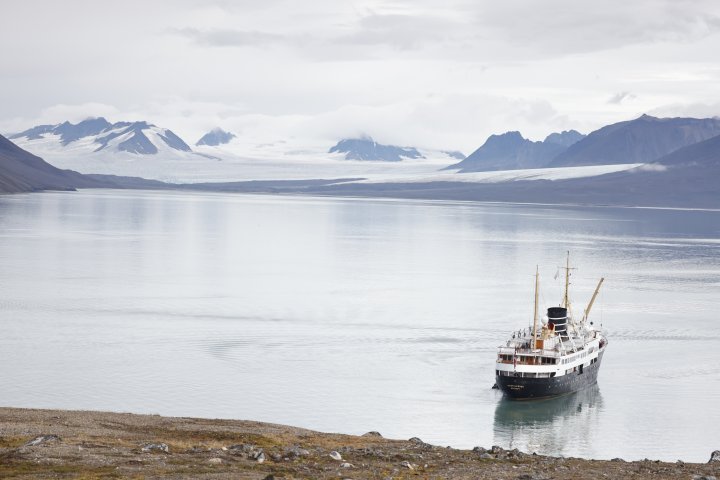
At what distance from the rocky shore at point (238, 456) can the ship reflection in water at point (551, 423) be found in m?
5.63

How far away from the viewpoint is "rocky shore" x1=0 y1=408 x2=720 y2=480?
2161 cm

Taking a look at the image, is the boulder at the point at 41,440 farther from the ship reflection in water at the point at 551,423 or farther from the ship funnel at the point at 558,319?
the ship funnel at the point at 558,319

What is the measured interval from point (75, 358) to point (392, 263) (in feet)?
149

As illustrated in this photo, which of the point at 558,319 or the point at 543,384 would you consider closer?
the point at 543,384

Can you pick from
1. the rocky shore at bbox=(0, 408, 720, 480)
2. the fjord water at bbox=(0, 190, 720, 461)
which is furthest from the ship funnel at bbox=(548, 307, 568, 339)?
the rocky shore at bbox=(0, 408, 720, 480)

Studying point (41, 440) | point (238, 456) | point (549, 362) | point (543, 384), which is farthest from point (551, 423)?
point (41, 440)

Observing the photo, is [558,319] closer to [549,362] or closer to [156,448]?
[549,362]

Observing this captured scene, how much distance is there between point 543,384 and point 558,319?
4.28m

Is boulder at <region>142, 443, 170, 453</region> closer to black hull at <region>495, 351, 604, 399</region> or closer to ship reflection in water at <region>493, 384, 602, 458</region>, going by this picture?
ship reflection in water at <region>493, 384, 602, 458</region>

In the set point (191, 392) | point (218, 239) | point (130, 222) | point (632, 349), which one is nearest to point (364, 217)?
point (130, 222)

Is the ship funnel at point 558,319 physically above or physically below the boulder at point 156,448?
above

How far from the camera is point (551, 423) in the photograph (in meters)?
36.3

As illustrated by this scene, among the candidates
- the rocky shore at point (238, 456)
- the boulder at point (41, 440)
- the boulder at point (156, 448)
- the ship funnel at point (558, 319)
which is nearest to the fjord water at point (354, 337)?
the ship funnel at point (558, 319)

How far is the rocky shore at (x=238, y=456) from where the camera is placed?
21.6 metres
